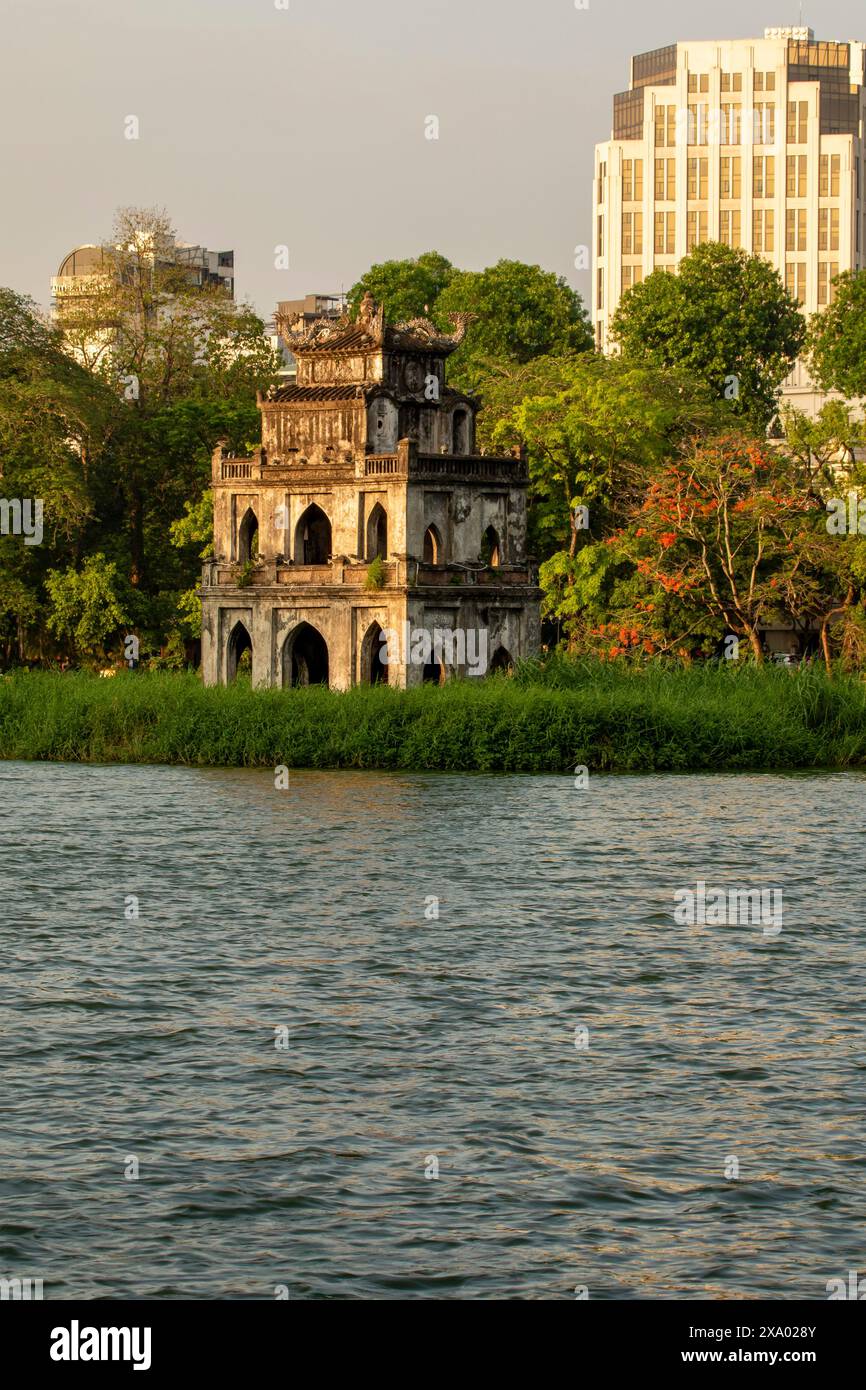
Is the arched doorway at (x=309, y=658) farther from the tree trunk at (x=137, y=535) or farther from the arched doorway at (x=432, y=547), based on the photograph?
the tree trunk at (x=137, y=535)

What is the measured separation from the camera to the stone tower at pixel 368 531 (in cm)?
5994

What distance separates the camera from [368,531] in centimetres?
6084

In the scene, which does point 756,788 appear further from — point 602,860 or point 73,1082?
point 73,1082

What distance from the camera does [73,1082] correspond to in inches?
866

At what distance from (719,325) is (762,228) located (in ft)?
174

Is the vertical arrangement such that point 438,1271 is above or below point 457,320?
below

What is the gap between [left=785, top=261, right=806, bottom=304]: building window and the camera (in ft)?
513

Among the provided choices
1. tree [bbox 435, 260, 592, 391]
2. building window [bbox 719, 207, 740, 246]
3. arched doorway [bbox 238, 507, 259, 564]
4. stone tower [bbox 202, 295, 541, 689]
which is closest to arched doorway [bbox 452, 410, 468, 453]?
stone tower [bbox 202, 295, 541, 689]

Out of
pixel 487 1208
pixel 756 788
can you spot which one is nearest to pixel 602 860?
pixel 756 788

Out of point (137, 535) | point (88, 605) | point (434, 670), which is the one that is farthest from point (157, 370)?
point (434, 670)

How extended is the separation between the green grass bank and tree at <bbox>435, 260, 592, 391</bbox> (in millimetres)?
45439

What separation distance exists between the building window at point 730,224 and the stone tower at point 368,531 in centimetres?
9769

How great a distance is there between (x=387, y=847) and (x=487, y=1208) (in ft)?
A: 71.4

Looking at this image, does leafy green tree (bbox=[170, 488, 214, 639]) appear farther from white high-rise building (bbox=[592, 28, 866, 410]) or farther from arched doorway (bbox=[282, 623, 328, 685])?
white high-rise building (bbox=[592, 28, 866, 410])
